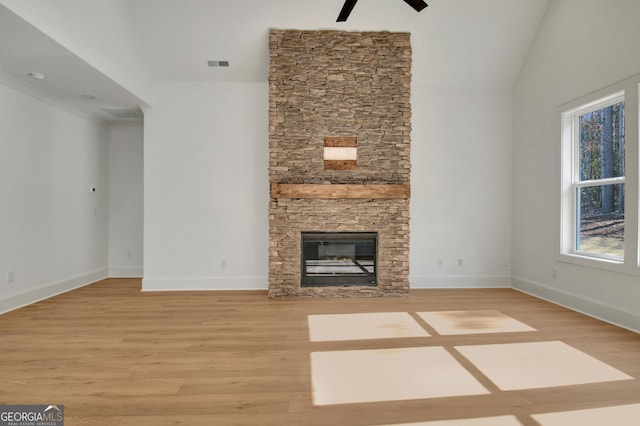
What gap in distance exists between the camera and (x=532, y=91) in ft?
16.0

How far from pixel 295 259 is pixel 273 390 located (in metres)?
2.54

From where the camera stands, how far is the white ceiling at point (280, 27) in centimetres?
439

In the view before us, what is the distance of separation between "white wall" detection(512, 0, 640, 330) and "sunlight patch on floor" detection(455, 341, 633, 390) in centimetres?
113

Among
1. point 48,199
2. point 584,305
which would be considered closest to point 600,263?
point 584,305

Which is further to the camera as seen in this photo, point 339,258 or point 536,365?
point 339,258

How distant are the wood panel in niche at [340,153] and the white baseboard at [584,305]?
287cm

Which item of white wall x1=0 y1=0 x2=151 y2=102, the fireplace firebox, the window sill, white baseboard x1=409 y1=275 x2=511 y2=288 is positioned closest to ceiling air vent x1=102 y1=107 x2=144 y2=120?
white wall x1=0 y1=0 x2=151 y2=102

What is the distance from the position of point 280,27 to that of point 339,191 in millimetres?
2282

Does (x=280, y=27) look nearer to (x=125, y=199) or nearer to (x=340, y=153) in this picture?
(x=340, y=153)

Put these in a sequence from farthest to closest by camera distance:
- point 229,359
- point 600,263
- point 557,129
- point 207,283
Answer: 1. point 207,283
2. point 557,129
3. point 600,263
4. point 229,359

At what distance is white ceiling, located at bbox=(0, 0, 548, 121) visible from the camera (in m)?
4.39

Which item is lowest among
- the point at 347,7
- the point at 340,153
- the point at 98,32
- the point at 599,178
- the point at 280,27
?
the point at 599,178

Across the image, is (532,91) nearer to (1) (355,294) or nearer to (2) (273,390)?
(1) (355,294)

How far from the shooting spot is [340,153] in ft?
15.7
